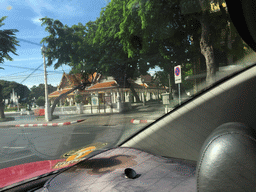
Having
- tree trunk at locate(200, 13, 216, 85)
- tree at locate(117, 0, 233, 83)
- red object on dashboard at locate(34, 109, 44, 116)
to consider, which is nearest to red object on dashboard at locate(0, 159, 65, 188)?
red object on dashboard at locate(34, 109, 44, 116)

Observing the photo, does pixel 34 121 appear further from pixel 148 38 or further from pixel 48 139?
pixel 148 38

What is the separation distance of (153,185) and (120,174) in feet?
0.60

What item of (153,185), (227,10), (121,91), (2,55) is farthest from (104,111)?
(227,10)

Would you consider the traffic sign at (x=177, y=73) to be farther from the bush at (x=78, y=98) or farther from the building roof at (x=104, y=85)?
the bush at (x=78, y=98)

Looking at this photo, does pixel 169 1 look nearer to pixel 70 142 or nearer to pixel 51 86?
pixel 51 86

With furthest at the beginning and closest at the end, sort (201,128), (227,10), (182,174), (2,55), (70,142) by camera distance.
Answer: (201,128)
(70,142)
(182,174)
(227,10)
(2,55)

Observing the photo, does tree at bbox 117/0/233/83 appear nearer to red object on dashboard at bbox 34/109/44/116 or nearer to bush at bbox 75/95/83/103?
bush at bbox 75/95/83/103

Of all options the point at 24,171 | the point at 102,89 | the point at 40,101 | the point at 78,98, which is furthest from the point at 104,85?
the point at 24,171

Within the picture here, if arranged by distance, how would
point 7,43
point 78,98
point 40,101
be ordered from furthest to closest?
point 78,98 < point 40,101 < point 7,43

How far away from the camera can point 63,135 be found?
976 millimetres

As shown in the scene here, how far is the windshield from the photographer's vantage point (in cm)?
79

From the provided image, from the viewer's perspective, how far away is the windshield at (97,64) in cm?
79

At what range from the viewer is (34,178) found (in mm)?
980

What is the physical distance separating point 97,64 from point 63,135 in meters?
0.38
